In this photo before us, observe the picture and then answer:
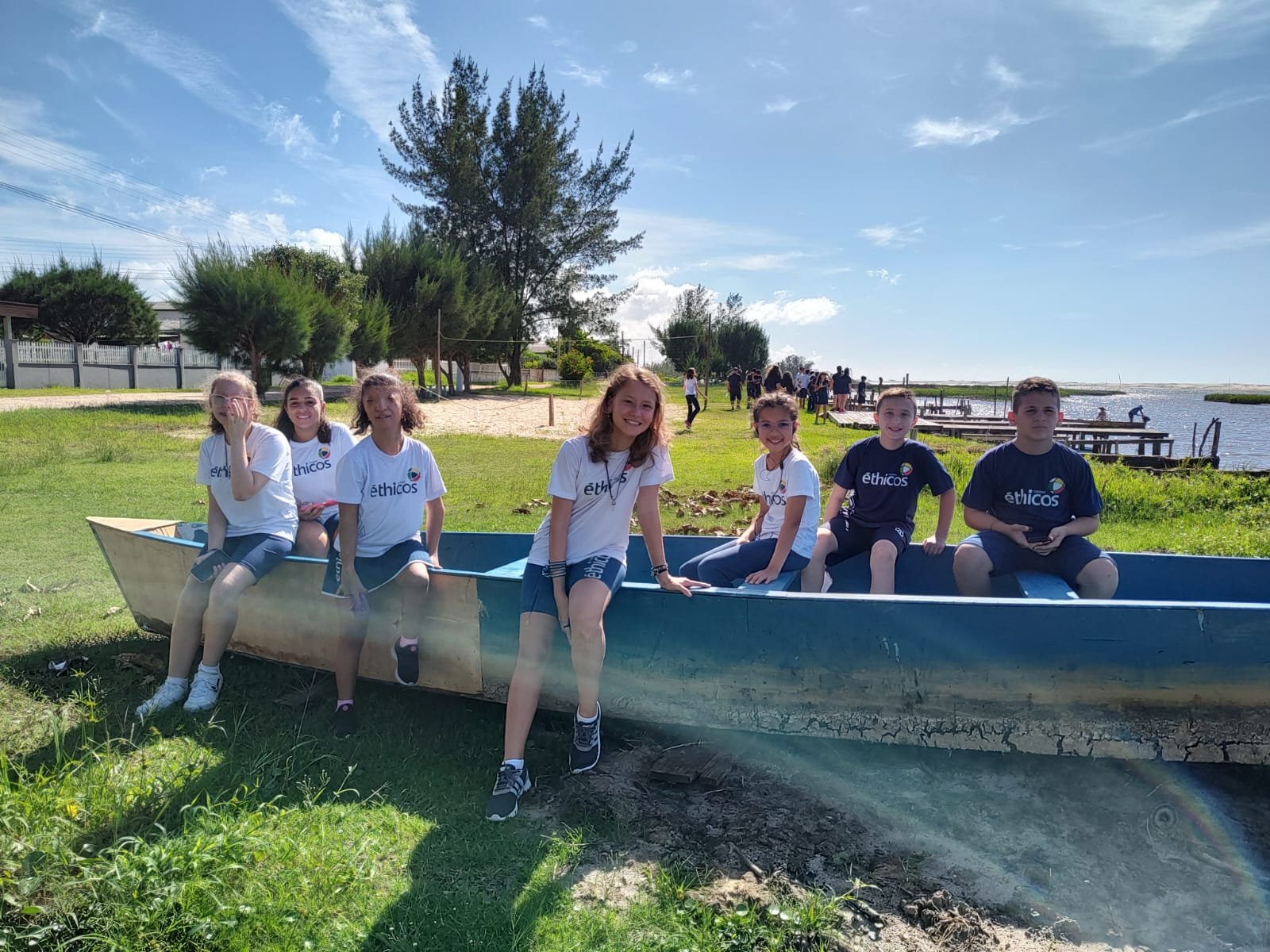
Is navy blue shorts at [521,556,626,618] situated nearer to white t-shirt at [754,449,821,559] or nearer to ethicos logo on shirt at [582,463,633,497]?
ethicos logo on shirt at [582,463,633,497]

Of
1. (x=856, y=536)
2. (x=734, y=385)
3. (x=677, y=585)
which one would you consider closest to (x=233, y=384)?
(x=677, y=585)

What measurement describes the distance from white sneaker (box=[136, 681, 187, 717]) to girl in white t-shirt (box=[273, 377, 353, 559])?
35.4 inches

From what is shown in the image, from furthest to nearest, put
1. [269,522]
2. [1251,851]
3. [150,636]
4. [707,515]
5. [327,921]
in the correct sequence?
[707,515], [150,636], [269,522], [1251,851], [327,921]

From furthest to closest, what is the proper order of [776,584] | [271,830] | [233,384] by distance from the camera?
[233,384] → [776,584] → [271,830]

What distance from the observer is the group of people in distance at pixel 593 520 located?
332 cm

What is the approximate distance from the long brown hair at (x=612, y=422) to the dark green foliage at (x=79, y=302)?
44534 millimetres

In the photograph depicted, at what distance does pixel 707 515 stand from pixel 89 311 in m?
41.8

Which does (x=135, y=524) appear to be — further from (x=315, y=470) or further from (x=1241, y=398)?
(x=1241, y=398)

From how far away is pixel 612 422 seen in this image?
3.37 metres

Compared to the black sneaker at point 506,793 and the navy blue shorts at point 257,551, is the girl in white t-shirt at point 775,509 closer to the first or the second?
the black sneaker at point 506,793

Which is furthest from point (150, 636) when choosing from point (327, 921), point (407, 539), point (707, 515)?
point (707, 515)

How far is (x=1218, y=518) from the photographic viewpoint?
8.59 meters

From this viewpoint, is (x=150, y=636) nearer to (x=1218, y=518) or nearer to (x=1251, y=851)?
(x=1251, y=851)

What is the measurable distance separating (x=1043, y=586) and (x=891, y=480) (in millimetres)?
864
